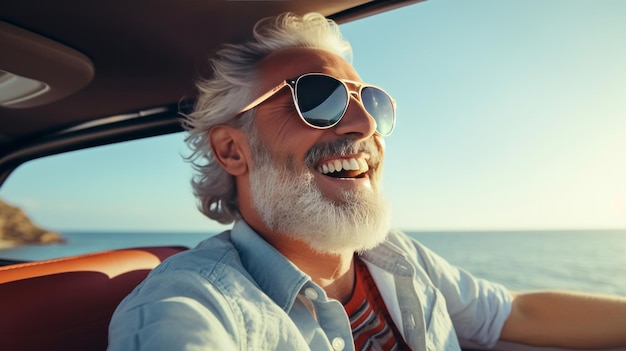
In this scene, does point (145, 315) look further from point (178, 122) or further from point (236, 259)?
point (178, 122)

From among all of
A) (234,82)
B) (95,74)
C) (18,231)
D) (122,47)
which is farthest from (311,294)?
(18,231)

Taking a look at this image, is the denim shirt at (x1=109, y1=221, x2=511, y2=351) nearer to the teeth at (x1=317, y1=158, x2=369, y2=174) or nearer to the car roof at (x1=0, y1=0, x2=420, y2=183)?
the teeth at (x1=317, y1=158, x2=369, y2=174)

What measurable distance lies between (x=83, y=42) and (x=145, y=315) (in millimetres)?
1197

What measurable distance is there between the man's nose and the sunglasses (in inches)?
0.8

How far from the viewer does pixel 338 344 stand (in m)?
1.24

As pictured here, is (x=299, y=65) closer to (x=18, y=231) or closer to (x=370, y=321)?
(x=370, y=321)

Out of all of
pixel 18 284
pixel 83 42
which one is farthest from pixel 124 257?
pixel 83 42

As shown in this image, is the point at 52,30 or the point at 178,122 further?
the point at 178,122

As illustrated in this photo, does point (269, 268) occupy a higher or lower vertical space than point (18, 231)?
higher

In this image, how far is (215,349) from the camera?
92 centimetres

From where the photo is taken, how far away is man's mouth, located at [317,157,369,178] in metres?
1.46

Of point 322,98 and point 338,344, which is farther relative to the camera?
point 322,98

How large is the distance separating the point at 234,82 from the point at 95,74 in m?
0.67

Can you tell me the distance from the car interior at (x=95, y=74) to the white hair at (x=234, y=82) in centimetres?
5
